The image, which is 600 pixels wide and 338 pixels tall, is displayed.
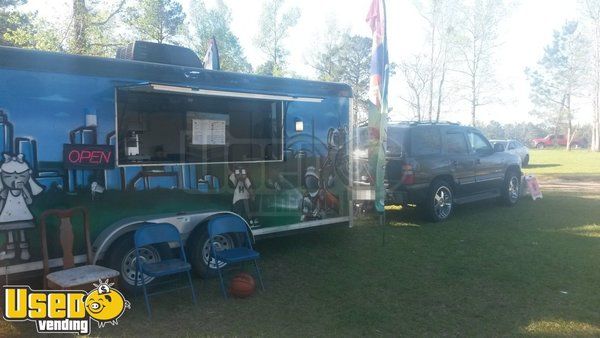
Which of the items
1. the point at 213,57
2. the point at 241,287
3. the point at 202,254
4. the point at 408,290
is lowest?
the point at 408,290

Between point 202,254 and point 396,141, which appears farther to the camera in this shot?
point 396,141

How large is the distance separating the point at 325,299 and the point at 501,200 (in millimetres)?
7211

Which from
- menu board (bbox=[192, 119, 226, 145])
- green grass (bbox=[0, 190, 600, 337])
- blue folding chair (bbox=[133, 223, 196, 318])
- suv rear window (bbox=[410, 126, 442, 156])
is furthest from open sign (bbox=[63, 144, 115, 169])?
suv rear window (bbox=[410, 126, 442, 156])

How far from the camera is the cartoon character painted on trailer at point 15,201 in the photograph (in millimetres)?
4180

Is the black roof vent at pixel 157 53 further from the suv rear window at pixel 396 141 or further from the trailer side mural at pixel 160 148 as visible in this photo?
the suv rear window at pixel 396 141

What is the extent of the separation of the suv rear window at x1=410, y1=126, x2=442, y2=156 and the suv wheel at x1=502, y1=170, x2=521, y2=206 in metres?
2.63

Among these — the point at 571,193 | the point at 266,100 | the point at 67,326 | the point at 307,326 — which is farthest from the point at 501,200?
the point at 67,326

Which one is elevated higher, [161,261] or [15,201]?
[15,201]

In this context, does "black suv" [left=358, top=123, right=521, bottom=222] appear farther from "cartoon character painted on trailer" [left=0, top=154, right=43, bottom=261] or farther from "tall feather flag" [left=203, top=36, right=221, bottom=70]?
"cartoon character painted on trailer" [left=0, top=154, right=43, bottom=261]

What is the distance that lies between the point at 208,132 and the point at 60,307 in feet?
8.12

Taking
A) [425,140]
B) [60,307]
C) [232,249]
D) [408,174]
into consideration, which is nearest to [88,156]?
[60,307]

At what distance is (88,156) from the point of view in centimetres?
460

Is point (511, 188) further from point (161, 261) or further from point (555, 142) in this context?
point (555, 142)

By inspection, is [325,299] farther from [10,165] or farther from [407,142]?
[407,142]
